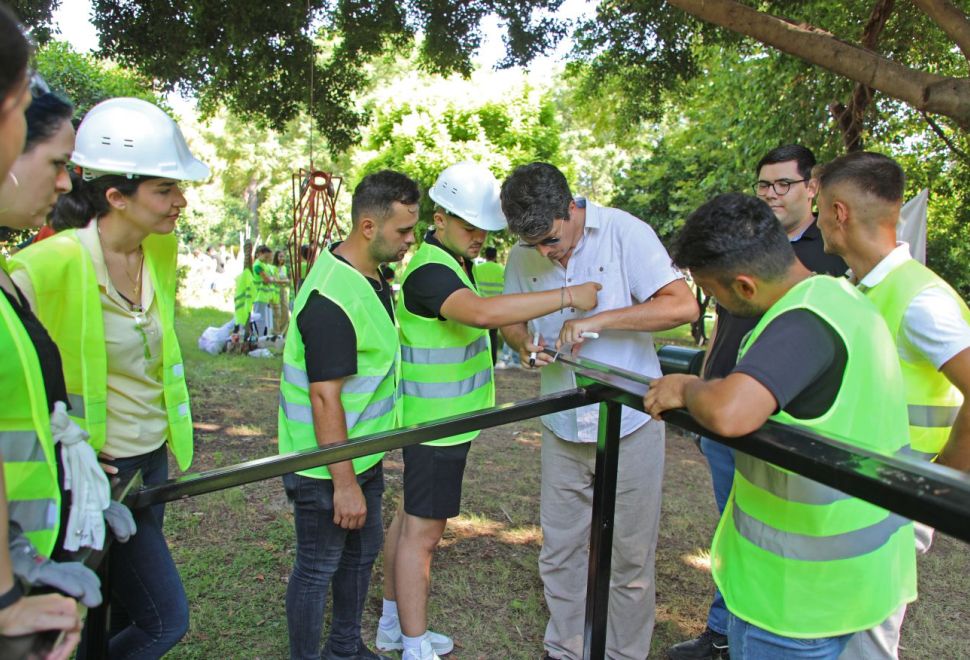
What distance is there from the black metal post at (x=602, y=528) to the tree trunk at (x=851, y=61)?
2.61 meters

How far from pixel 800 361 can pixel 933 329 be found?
0.91 m

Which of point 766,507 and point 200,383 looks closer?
point 766,507

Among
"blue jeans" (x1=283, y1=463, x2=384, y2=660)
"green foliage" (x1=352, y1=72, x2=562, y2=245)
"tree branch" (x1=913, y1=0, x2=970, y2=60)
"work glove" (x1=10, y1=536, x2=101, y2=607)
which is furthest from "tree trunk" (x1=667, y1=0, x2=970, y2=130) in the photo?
"green foliage" (x1=352, y1=72, x2=562, y2=245)

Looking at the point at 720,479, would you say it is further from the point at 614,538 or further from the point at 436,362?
the point at 436,362

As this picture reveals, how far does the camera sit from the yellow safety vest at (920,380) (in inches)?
80.7

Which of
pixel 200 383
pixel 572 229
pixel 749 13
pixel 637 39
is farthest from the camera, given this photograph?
pixel 200 383

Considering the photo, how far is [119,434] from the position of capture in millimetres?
2111

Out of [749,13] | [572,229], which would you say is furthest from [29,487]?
[749,13]

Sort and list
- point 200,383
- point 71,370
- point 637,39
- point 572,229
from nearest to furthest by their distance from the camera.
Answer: point 71,370, point 572,229, point 637,39, point 200,383

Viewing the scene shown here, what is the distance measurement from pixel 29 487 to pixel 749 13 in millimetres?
3809

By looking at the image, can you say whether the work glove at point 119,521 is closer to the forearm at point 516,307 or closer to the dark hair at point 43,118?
the dark hair at point 43,118

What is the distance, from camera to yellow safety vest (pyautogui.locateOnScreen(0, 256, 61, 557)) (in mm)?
1240

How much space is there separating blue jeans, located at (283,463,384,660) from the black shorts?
118mm

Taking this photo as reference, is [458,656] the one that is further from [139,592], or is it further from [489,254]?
[489,254]
